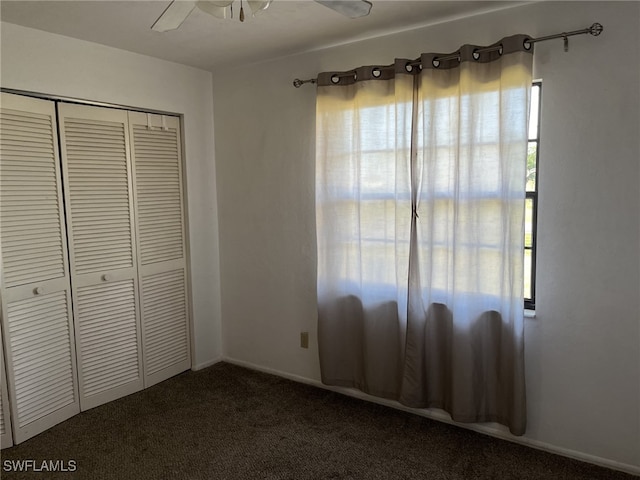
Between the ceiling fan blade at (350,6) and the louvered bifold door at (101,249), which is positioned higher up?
the ceiling fan blade at (350,6)

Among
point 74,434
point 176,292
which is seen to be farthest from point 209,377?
point 74,434

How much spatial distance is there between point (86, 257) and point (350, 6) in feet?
7.40

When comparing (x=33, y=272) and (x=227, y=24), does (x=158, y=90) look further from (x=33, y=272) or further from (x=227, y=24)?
(x=33, y=272)

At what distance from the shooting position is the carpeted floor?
234 cm

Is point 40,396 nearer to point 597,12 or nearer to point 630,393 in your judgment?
point 630,393

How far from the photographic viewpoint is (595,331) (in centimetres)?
230

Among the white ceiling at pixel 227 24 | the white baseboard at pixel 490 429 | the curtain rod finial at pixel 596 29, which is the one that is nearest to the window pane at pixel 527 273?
the white baseboard at pixel 490 429

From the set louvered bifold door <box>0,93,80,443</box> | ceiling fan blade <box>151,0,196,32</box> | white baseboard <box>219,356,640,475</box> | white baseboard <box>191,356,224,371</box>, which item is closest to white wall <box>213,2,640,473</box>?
white baseboard <box>219,356,640,475</box>

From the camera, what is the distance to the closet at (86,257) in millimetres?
2582

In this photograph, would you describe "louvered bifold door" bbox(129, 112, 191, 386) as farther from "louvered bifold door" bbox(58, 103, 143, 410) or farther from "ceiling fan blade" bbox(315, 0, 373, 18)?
"ceiling fan blade" bbox(315, 0, 373, 18)

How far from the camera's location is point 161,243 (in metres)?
3.38

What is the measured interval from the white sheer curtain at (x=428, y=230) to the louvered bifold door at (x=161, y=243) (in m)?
1.18

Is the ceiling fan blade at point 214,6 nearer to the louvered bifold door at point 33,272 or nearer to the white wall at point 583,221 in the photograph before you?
the white wall at point 583,221

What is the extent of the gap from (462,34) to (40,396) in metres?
3.19
